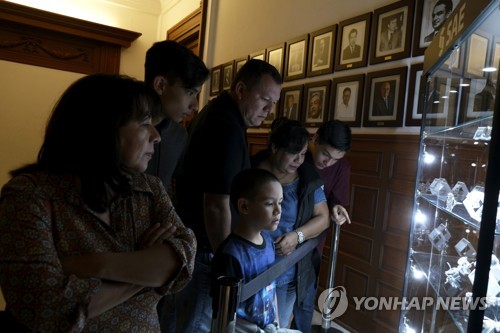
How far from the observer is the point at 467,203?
140 centimetres

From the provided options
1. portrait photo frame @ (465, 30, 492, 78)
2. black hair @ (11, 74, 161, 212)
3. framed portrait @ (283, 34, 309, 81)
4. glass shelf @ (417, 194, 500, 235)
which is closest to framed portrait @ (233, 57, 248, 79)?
framed portrait @ (283, 34, 309, 81)

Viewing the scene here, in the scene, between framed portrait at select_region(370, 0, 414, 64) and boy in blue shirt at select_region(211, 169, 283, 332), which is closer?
boy in blue shirt at select_region(211, 169, 283, 332)

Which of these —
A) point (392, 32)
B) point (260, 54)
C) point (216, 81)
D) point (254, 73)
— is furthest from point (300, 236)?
point (216, 81)

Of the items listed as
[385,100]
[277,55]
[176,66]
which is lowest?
[176,66]

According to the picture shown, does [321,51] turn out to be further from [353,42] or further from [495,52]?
[495,52]

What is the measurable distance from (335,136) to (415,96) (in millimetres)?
914

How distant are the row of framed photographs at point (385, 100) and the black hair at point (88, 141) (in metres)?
1.05

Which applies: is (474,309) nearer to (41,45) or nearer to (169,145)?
(169,145)

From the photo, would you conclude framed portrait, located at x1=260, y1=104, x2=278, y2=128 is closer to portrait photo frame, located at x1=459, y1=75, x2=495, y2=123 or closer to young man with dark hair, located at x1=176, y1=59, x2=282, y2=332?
young man with dark hair, located at x1=176, y1=59, x2=282, y2=332

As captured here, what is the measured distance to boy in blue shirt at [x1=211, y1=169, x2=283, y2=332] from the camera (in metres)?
1.46

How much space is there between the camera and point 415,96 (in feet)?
9.21

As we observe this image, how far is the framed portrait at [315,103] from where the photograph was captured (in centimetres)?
364

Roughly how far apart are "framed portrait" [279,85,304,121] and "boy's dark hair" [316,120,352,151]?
63.3 inches

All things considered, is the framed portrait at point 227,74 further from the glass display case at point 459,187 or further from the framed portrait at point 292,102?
the glass display case at point 459,187
